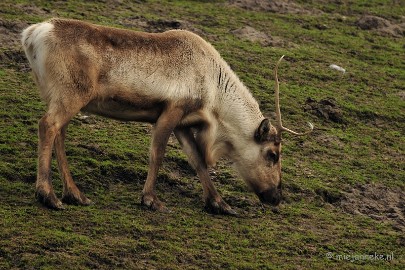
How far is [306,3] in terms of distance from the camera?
1692 cm

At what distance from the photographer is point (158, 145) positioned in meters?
9.37

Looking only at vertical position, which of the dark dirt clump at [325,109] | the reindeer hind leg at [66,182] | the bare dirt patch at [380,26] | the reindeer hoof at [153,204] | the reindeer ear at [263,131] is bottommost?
the bare dirt patch at [380,26]

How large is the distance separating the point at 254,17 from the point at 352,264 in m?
7.40

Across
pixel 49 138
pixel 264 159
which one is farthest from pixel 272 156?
pixel 49 138

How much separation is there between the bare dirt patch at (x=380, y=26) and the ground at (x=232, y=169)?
0.16m

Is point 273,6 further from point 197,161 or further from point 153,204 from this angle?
point 153,204

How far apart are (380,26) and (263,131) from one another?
7.10 m

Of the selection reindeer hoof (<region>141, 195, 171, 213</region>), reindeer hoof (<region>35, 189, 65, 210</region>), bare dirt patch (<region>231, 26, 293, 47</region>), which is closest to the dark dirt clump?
bare dirt patch (<region>231, 26, 293, 47</region>)

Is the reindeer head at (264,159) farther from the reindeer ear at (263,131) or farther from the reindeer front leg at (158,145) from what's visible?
the reindeer front leg at (158,145)

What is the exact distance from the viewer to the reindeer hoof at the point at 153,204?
9234mm

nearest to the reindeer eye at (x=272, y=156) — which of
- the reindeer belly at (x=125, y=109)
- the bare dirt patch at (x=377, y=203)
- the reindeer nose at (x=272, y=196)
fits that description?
the reindeer nose at (x=272, y=196)

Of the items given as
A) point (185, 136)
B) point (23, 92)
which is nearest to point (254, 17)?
→ point (23, 92)

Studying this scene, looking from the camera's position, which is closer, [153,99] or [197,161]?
[153,99]

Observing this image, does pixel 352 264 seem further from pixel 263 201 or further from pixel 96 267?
pixel 96 267
